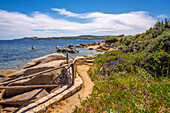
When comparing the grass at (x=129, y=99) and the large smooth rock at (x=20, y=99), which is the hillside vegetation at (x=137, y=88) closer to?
the grass at (x=129, y=99)

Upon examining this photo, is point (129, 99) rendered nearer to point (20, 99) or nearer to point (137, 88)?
point (137, 88)

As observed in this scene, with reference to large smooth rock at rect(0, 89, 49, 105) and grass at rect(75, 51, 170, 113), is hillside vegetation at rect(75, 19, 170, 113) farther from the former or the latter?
large smooth rock at rect(0, 89, 49, 105)

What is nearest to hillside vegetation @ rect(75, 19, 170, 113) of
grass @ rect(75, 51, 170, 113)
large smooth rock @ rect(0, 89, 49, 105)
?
grass @ rect(75, 51, 170, 113)

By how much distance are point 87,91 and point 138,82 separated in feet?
8.42

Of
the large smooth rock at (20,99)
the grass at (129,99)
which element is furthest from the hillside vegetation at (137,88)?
the large smooth rock at (20,99)

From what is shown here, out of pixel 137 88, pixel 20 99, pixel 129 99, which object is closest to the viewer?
pixel 129 99

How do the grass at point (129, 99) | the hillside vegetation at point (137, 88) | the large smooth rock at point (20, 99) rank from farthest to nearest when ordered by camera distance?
the large smooth rock at point (20, 99)
the hillside vegetation at point (137, 88)
the grass at point (129, 99)

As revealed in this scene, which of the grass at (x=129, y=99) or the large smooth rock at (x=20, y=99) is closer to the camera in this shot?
the grass at (x=129, y=99)

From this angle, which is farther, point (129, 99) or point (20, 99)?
point (20, 99)

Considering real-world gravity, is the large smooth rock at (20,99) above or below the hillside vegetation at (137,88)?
below

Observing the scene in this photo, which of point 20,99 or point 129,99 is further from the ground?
point 129,99

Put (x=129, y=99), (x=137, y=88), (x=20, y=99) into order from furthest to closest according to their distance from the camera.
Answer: (x=20, y=99)
(x=137, y=88)
(x=129, y=99)

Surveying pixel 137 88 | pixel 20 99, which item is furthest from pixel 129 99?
pixel 20 99

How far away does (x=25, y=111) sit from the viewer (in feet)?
11.6
